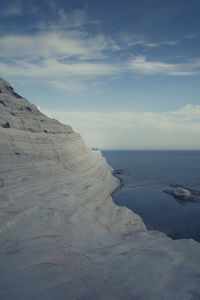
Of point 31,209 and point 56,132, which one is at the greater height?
point 56,132

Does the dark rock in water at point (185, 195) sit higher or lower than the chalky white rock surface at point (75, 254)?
lower

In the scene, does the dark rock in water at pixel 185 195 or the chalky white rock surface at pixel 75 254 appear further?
the dark rock in water at pixel 185 195

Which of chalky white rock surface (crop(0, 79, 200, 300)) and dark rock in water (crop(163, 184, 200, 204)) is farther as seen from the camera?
dark rock in water (crop(163, 184, 200, 204))

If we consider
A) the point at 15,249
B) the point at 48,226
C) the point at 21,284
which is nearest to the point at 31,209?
the point at 48,226

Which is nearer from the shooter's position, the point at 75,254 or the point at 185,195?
the point at 75,254

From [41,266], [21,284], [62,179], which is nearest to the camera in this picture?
[21,284]

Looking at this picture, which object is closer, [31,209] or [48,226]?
[48,226]

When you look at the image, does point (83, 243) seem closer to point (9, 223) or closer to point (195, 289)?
point (9, 223)

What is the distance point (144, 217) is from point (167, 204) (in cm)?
954

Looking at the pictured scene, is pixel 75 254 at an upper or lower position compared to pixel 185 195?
upper

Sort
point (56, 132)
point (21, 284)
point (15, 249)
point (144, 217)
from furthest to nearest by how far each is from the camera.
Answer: point (56, 132)
point (144, 217)
point (15, 249)
point (21, 284)

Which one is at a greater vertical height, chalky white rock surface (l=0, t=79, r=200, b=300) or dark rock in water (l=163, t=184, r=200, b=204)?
chalky white rock surface (l=0, t=79, r=200, b=300)

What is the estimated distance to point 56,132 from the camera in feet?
150

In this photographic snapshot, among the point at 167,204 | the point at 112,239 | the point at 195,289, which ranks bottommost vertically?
the point at 167,204
